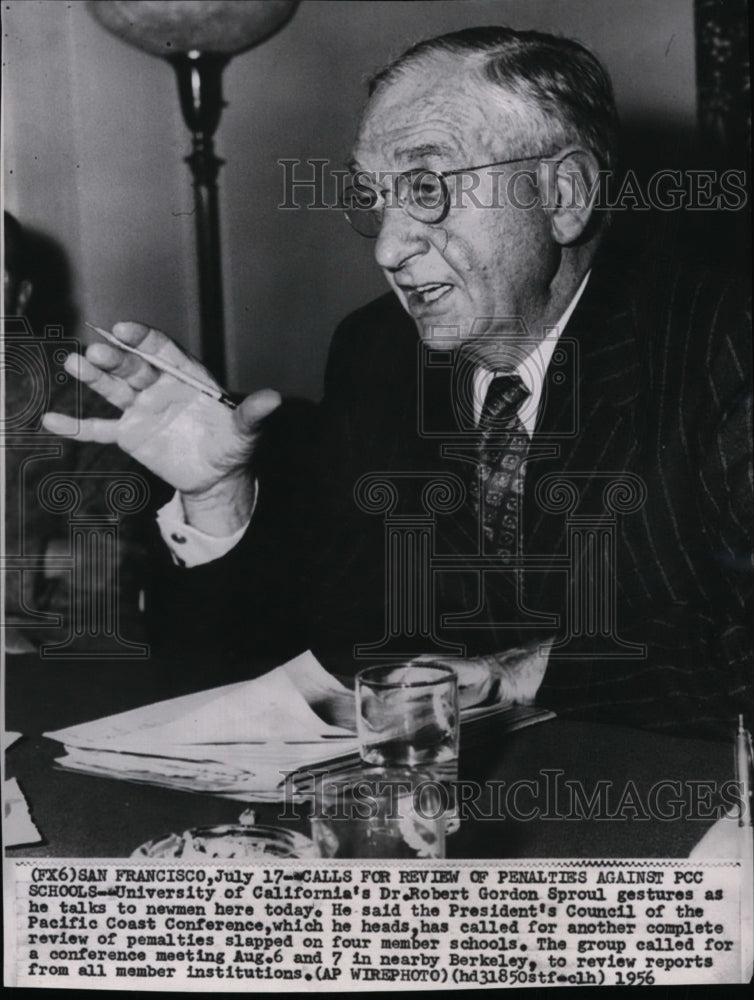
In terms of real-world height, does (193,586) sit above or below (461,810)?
above

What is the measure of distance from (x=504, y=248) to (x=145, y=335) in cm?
33

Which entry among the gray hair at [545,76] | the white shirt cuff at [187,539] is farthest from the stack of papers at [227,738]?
the gray hair at [545,76]

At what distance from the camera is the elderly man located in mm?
847

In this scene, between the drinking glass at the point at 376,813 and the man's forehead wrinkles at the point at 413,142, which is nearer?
the drinking glass at the point at 376,813

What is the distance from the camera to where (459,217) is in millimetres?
849

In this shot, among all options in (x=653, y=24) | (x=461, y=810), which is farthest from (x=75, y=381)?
(x=653, y=24)

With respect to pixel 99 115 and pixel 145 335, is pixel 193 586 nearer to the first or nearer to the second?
pixel 145 335

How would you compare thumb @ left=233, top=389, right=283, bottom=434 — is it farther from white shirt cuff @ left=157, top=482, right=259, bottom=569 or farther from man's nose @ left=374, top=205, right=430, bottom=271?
man's nose @ left=374, top=205, right=430, bottom=271

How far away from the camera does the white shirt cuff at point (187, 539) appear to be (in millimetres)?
900

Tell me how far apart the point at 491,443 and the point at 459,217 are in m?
0.20

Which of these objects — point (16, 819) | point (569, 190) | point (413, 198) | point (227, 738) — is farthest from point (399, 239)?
point (16, 819)

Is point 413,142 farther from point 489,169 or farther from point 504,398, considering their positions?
point 504,398

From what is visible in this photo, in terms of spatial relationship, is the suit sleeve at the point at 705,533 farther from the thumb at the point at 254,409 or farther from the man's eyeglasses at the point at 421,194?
the thumb at the point at 254,409

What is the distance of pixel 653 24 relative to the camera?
2.87ft
